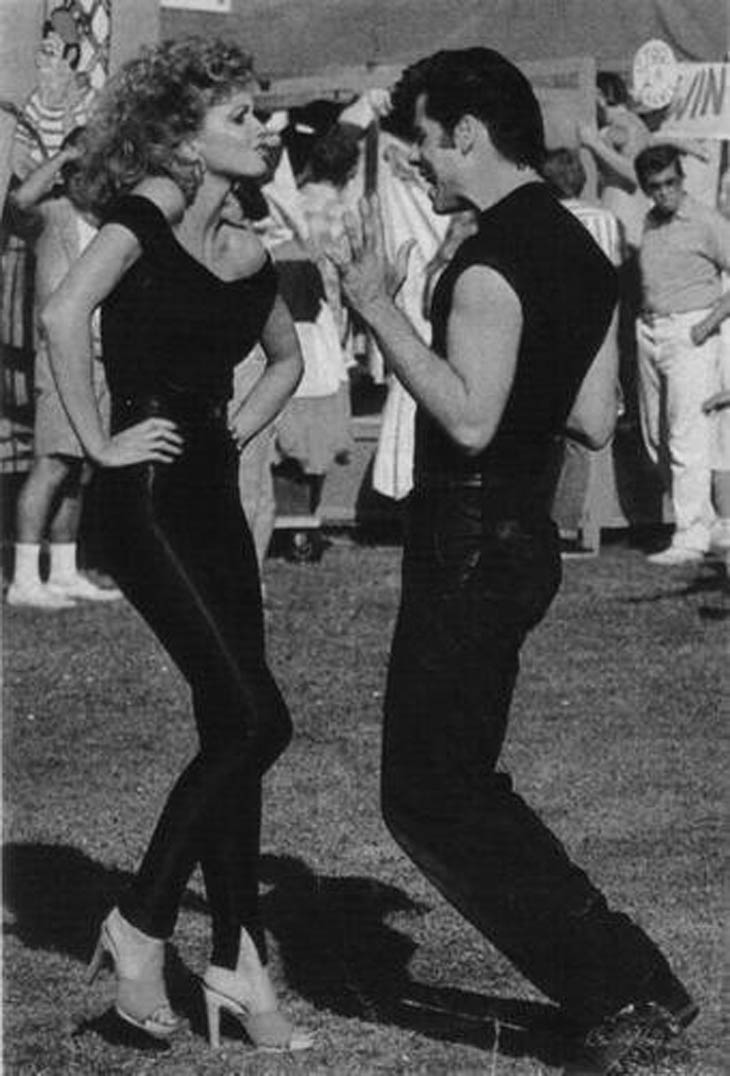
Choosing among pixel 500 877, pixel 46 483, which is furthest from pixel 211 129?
pixel 46 483

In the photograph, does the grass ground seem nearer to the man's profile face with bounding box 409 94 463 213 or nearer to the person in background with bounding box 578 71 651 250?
the man's profile face with bounding box 409 94 463 213

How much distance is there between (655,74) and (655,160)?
0.78 meters

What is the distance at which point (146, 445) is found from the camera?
4.62 meters

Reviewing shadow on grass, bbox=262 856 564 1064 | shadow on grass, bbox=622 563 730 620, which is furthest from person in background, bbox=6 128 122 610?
shadow on grass, bbox=262 856 564 1064

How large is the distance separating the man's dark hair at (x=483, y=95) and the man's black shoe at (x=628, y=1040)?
144cm

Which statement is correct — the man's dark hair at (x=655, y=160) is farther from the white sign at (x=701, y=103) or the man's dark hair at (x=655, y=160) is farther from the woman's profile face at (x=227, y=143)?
the woman's profile face at (x=227, y=143)

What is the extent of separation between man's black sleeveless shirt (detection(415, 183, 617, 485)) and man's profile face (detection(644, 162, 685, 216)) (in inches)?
292

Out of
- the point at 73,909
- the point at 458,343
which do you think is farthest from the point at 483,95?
the point at 73,909

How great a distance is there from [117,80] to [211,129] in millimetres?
194

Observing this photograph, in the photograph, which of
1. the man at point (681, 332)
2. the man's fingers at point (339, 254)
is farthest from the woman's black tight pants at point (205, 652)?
the man at point (681, 332)

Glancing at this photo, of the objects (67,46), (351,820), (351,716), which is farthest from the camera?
(67,46)

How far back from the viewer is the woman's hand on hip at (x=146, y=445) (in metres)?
4.62

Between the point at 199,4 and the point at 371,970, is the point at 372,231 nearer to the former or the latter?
the point at 371,970

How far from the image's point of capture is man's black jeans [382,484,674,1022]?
441 centimetres
